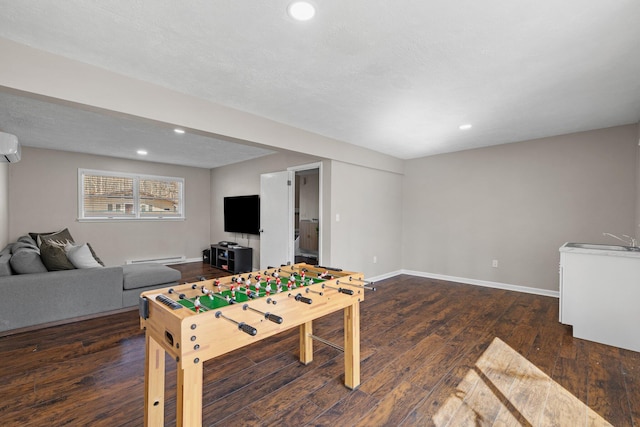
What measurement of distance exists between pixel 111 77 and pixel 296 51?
1.51 meters

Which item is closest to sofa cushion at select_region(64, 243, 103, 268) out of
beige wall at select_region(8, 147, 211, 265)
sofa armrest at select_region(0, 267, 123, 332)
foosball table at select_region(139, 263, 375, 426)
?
sofa armrest at select_region(0, 267, 123, 332)

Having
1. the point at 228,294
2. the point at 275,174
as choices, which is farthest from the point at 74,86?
the point at 275,174

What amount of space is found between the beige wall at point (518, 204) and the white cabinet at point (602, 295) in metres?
1.44

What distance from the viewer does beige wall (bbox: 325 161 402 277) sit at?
173 inches

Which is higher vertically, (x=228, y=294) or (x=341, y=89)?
(x=341, y=89)

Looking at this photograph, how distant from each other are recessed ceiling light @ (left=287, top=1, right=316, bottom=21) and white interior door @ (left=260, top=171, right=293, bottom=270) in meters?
3.33

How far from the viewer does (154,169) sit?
626 centimetres

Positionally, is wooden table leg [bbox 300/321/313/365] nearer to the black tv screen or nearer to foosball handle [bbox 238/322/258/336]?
foosball handle [bbox 238/322/258/336]

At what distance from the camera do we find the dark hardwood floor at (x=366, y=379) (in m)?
1.71

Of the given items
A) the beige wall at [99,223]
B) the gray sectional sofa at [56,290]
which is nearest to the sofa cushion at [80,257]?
the gray sectional sofa at [56,290]

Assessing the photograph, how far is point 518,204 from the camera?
4.40 meters

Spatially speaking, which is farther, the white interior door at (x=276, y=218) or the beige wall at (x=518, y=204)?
the white interior door at (x=276, y=218)

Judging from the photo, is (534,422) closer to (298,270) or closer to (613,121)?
(298,270)

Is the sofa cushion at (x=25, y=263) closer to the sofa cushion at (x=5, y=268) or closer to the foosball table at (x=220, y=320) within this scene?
the sofa cushion at (x=5, y=268)
